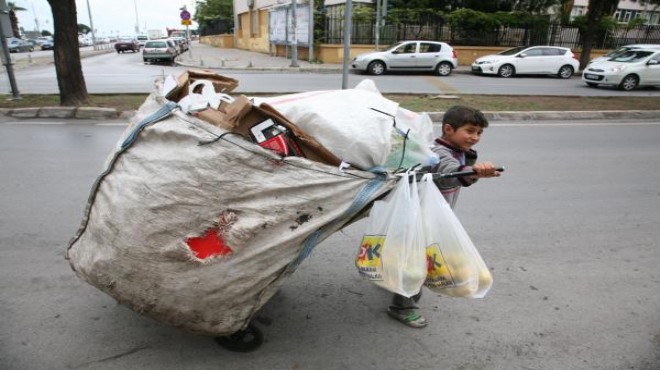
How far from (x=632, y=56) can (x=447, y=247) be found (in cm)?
1610

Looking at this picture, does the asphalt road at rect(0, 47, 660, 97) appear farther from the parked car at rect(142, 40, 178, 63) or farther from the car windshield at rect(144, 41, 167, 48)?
the car windshield at rect(144, 41, 167, 48)

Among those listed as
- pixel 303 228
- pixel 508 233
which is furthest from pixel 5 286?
pixel 508 233

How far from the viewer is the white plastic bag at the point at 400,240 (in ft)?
6.48

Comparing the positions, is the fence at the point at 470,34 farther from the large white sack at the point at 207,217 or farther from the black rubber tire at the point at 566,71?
the large white sack at the point at 207,217

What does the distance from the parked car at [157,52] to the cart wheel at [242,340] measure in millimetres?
25573

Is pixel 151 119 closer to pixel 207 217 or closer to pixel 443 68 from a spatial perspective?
pixel 207 217

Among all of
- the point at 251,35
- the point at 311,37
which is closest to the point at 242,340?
the point at 311,37

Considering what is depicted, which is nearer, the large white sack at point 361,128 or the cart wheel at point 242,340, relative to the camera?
the large white sack at point 361,128

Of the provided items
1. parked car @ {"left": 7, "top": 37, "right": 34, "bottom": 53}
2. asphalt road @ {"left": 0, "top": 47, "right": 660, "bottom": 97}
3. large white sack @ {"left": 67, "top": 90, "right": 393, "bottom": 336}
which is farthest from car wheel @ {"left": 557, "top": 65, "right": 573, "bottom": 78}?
parked car @ {"left": 7, "top": 37, "right": 34, "bottom": 53}

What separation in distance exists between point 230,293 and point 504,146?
582 cm

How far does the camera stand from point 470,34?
2319 centimetres

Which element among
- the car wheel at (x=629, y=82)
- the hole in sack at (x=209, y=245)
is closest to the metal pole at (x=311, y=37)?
the car wheel at (x=629, y=82)

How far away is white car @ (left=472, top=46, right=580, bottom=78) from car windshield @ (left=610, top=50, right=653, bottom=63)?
119 inches

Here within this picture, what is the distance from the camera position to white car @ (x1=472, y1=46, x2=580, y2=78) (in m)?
17.7
